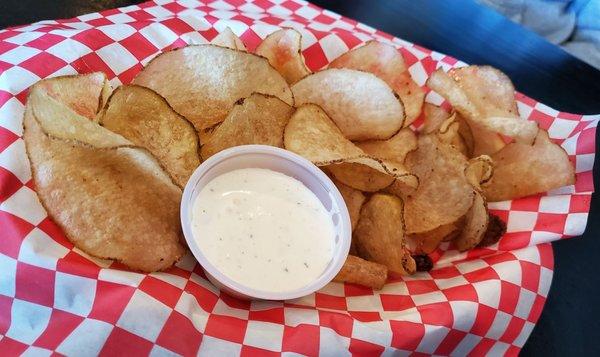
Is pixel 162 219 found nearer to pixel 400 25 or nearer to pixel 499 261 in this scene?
pixel 499 261

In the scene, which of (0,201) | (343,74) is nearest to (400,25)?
(343,74)

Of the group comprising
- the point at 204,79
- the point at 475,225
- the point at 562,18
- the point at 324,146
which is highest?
the point at 204,79

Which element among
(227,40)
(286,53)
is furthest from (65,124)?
(286,53)

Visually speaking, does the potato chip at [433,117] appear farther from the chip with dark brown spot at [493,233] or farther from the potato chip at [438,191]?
the chip with dark brown spot at [493,233]

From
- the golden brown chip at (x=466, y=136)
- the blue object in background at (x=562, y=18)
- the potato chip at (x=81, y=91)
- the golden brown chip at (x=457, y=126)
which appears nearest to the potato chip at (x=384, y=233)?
the golden brown chip at (x=457, y=126)

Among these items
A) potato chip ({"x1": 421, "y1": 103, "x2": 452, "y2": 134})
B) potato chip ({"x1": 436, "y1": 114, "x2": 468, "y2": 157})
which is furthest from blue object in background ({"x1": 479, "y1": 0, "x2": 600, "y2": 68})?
potato chip ({"x1": 436, "y1": 114, "x2": 468, "y2": 157})

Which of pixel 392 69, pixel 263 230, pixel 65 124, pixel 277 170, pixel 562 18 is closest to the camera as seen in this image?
pixel 65 124

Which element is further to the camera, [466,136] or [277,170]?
[466,136]

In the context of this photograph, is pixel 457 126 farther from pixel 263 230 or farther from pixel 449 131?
pixel 263 230
